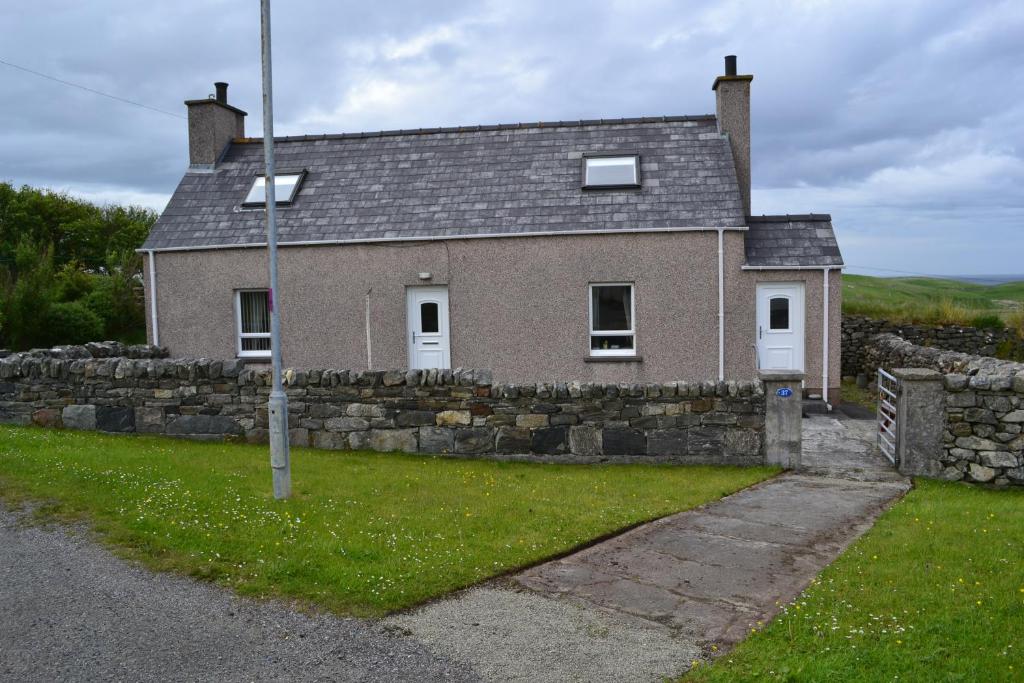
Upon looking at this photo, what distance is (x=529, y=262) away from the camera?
620 inches

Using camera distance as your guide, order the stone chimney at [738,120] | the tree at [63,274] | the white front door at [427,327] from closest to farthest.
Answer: the white front door at [427,327], the stone chimney at [738,120], the tree at [63,274]

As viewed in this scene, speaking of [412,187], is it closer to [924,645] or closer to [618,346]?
[618,346]

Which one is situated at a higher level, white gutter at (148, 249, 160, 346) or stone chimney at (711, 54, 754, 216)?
stone chimney at (711, 54, 754, 216)

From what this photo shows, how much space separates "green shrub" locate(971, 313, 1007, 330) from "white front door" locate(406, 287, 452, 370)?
13391 millimetres

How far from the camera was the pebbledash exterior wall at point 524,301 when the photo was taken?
15.4 metres

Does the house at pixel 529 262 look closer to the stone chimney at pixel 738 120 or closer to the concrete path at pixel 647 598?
the stone chimney at pixel 738 120

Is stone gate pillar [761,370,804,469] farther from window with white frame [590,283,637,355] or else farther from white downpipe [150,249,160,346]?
white downpipe [150,249,160,346]

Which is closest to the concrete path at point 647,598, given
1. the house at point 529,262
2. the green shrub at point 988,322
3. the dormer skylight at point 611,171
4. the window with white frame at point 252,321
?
the house at point 529,262

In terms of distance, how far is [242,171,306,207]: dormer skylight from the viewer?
17453mm

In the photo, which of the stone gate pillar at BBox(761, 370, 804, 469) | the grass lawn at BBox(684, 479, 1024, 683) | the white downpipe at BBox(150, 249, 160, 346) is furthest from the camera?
the white downpipe at BBox(150, 249, 160, 346)

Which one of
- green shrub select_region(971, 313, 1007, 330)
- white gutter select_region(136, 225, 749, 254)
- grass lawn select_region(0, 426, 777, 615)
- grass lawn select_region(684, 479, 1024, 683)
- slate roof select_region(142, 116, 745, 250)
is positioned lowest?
grass lawn select_region(684, 479, 1024, 683)

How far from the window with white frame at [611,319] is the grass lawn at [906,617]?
8953mm

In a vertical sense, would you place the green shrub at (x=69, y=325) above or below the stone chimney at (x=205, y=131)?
below

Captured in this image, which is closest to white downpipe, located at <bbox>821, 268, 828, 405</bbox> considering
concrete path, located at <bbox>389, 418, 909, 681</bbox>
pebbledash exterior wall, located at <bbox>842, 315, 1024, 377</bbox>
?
pebbledash exterior wall, located at <bbox>842, 315, 1024, 377</bbox>
